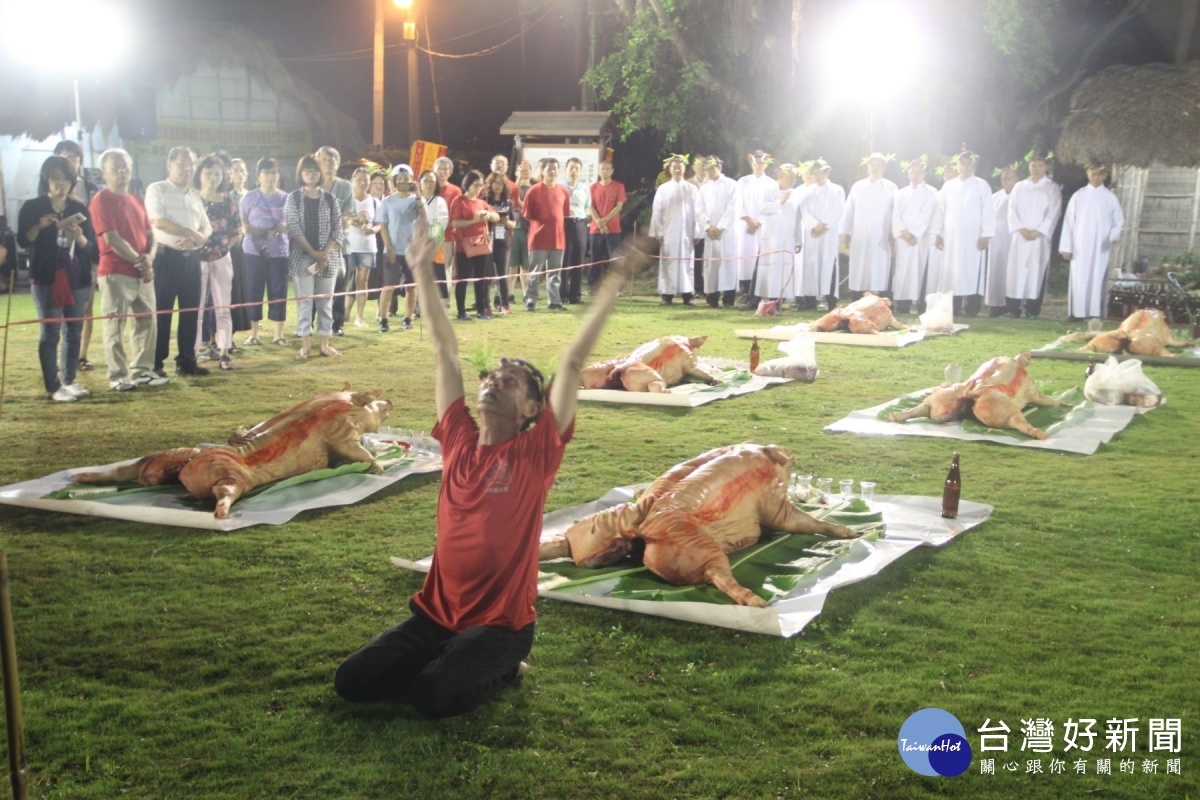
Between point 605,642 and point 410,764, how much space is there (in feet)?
3.92

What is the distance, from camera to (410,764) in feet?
11.7

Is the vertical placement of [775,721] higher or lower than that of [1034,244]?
lower

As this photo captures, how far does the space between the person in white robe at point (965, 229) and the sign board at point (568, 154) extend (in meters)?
6.77

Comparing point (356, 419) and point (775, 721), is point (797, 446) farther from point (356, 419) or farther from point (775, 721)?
point (775, 721)

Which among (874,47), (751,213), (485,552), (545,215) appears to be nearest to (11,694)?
(485,552)

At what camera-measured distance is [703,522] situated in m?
5.20

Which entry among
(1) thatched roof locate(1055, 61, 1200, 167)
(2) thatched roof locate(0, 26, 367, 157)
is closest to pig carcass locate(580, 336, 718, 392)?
(1) thatched roof locate(1055, 61, 1200, 167)

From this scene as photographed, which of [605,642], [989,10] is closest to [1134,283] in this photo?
[989,10]

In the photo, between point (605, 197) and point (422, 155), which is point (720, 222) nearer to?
point (605, 197)

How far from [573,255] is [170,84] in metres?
12.2

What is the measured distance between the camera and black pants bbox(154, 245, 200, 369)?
10266 mm

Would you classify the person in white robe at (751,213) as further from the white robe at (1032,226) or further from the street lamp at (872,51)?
the white robe at (1032,226)

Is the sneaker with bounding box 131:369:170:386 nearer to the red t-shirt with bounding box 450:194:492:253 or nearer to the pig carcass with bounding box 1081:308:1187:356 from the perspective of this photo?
the red t-shirt with bounding box 450:194:492:253

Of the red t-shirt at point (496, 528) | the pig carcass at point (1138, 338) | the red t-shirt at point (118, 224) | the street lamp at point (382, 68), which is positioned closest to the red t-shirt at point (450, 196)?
the red t-shirt at point (118, 224)
